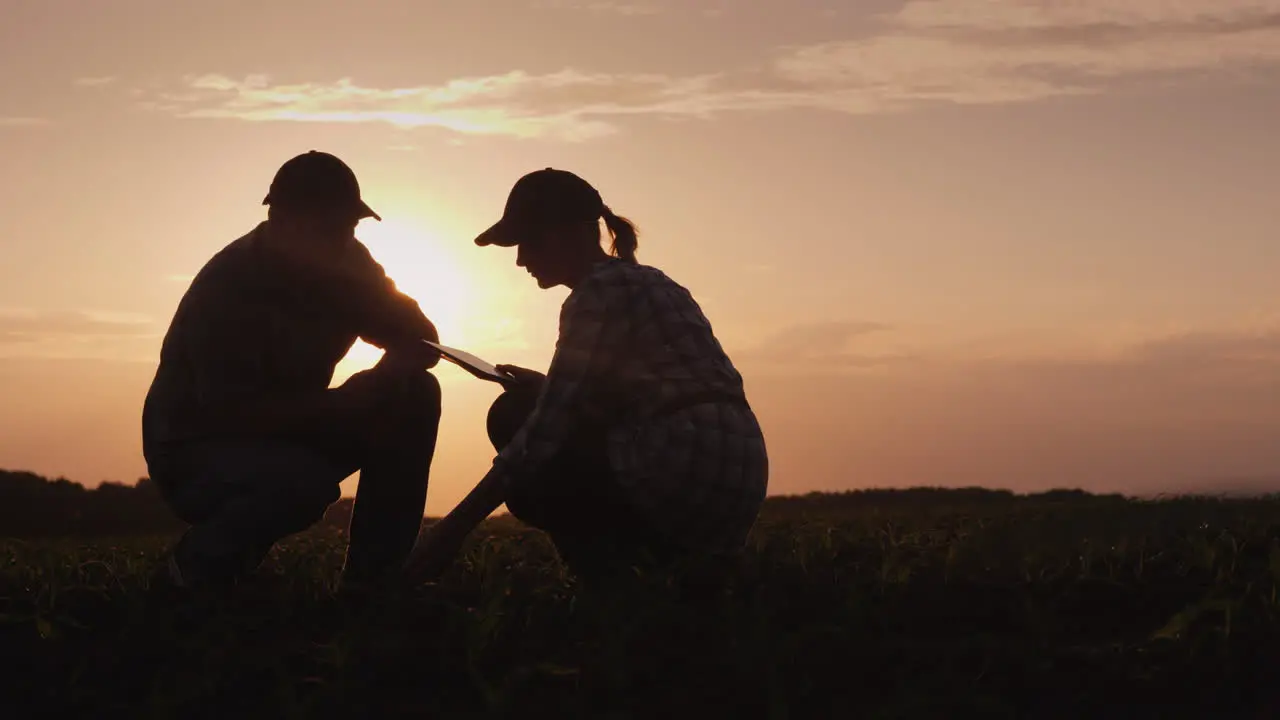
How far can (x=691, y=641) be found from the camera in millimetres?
4457

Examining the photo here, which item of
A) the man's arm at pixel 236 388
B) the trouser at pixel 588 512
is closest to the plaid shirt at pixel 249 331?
the man's arm at pixel 236 388

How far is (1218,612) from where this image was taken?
5.04 meters

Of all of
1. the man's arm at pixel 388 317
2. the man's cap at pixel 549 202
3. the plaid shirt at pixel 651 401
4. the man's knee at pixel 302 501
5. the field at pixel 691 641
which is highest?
the man's cap at pixel 549 202

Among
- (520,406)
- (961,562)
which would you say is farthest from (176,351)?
(961,562)

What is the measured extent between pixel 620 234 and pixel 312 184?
1426mm

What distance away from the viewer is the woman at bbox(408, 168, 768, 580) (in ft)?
16.1

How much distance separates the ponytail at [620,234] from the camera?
5.54 metres

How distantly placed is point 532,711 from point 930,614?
212cm

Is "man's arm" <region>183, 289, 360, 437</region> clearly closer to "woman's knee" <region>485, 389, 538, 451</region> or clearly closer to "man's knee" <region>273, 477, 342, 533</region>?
"man's knee" <region>273, 477, 342, 533</region>

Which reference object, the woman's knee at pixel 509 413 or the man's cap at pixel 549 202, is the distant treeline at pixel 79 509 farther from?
the man's cap at pixel 549 202

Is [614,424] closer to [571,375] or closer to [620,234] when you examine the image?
[571,375]

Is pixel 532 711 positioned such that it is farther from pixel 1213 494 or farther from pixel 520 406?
pixel 1213 494

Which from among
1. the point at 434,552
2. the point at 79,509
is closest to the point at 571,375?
the point at 434,552

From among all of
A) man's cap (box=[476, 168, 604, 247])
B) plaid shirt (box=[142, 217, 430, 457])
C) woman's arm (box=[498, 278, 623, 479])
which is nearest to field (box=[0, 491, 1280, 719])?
woman's arm (box=[498, 278, 623, 479])
